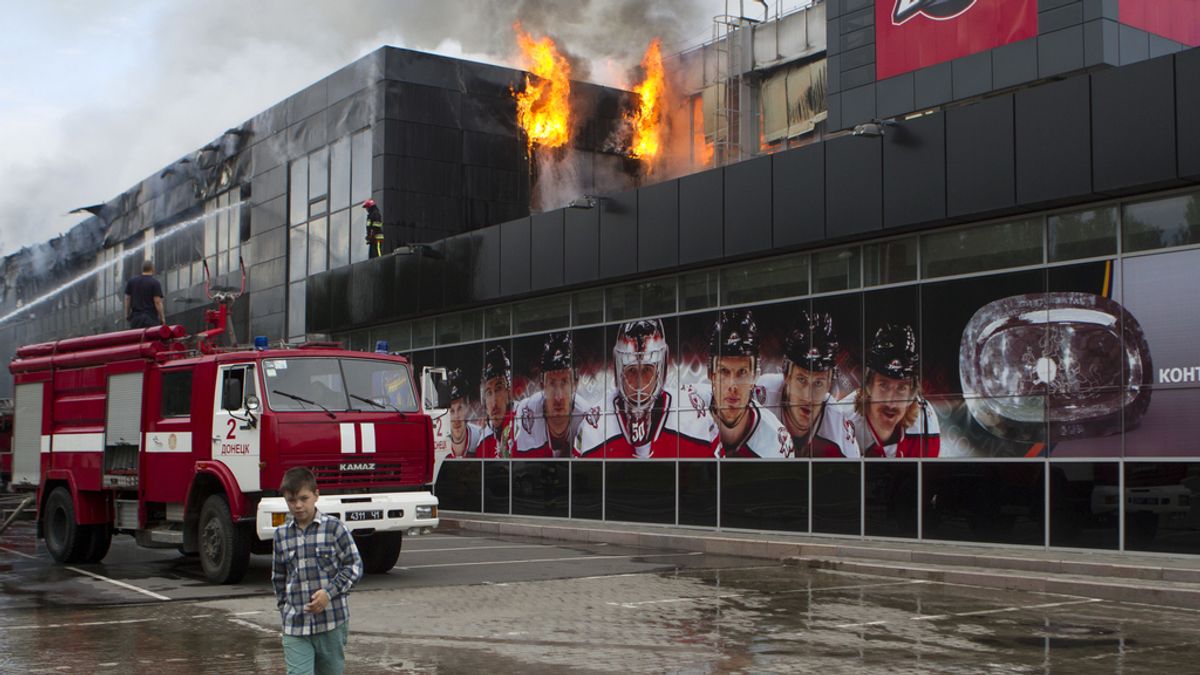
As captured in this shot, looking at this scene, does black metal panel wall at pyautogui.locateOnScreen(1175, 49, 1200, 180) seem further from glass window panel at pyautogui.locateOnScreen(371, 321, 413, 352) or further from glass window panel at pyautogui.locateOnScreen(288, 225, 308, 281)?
glass window panel at pyautogui.locateOnScreen(288, 225, 308, 281)

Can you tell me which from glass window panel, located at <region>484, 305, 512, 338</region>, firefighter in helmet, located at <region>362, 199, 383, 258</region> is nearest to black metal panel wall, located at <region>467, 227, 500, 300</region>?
glass window panel, located at <region>484, 305, 512, 338</region>

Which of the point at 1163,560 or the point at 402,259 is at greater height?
the point at 402,259

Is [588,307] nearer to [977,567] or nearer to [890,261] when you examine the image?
[890,261]

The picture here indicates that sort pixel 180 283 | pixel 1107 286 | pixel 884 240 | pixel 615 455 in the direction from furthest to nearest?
1. pixel 180 283
2. pixel 615 455
3. pixel 884 240
4. pixel 1107 286

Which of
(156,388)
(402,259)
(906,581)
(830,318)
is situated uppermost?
(402,259)

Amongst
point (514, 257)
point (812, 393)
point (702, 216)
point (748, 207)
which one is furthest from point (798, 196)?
point (514, 257)

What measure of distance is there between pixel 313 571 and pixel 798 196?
14.9 metres

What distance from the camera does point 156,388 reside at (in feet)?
50.6

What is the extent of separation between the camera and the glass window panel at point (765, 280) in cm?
2050

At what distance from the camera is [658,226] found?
22703 millimetres

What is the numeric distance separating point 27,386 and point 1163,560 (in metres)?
15.4

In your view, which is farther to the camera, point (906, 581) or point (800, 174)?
point (800, 174)

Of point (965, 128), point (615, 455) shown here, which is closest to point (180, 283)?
point (615, 455)

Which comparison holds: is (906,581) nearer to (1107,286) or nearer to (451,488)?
(1107,286)
